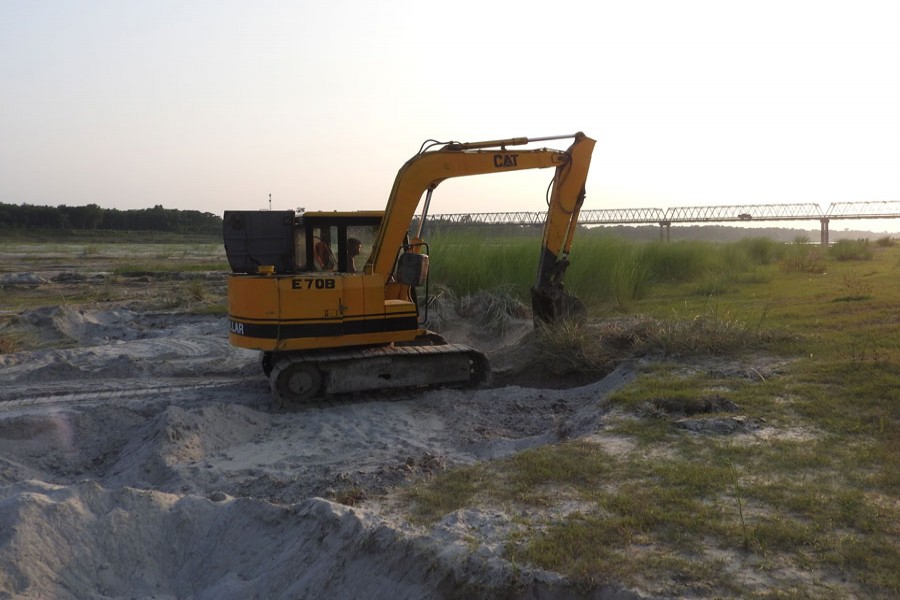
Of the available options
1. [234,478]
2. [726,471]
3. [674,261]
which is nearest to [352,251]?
[234,478]

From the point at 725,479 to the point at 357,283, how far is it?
5.38 m

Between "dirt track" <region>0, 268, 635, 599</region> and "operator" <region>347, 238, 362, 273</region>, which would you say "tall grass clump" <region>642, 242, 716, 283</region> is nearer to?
"dirt track" <region>0, 268, 635, 599</region>

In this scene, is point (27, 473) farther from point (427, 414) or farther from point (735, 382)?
point (735, 382)

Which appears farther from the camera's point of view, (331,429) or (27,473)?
(331,429)

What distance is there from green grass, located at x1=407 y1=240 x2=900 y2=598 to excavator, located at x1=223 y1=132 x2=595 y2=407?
2049 mm

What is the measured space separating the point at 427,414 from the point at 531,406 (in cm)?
119

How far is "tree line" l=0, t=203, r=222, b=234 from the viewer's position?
67438 millimetres

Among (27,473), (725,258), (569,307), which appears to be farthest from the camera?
(725,258)

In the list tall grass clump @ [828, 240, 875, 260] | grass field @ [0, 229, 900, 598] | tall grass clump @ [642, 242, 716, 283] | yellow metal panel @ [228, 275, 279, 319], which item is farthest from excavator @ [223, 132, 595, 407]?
tall grass clump @ [828, 240, 875, 260]

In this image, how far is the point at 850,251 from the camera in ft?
108

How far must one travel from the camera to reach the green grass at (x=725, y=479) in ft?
15.1

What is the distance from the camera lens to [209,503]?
608cm

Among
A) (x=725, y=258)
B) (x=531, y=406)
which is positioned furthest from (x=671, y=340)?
(x=725, y=258)

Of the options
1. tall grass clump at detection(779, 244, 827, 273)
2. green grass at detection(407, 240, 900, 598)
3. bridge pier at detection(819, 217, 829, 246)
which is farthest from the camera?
bridge pier at detection(819, 217, 829, 246)
